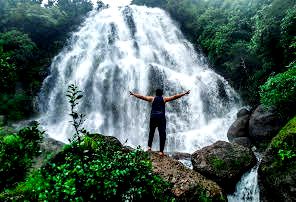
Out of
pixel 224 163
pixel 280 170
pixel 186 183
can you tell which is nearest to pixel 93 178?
pixel 186 183

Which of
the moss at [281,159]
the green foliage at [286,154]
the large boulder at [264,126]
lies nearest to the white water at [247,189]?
the moss at [281,159]

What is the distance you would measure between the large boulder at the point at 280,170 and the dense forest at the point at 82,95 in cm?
3

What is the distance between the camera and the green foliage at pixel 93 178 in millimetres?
3475

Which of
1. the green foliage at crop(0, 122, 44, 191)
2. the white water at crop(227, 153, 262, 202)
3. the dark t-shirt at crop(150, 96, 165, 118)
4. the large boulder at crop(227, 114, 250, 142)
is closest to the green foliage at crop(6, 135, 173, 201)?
the green foliage at crop(0, 122, 44, 191)

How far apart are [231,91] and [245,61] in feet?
6.59

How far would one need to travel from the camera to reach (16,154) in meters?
3.29

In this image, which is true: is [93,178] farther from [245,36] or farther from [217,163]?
[245,36]

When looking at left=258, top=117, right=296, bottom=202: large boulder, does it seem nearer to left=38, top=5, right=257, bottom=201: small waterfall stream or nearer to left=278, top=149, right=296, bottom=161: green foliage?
left=278, top=149, right=296, bottom=161: green foliage

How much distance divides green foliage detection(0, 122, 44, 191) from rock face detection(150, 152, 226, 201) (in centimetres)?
314

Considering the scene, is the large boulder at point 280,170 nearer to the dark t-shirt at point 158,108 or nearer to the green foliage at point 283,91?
the green foliage at point 283,91

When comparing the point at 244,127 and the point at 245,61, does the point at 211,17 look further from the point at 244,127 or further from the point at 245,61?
the point at 244,127

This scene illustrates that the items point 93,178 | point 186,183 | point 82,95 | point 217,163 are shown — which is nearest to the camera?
point 93,178

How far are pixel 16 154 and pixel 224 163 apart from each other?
6453 mm

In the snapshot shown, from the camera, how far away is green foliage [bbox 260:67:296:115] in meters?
9.62
